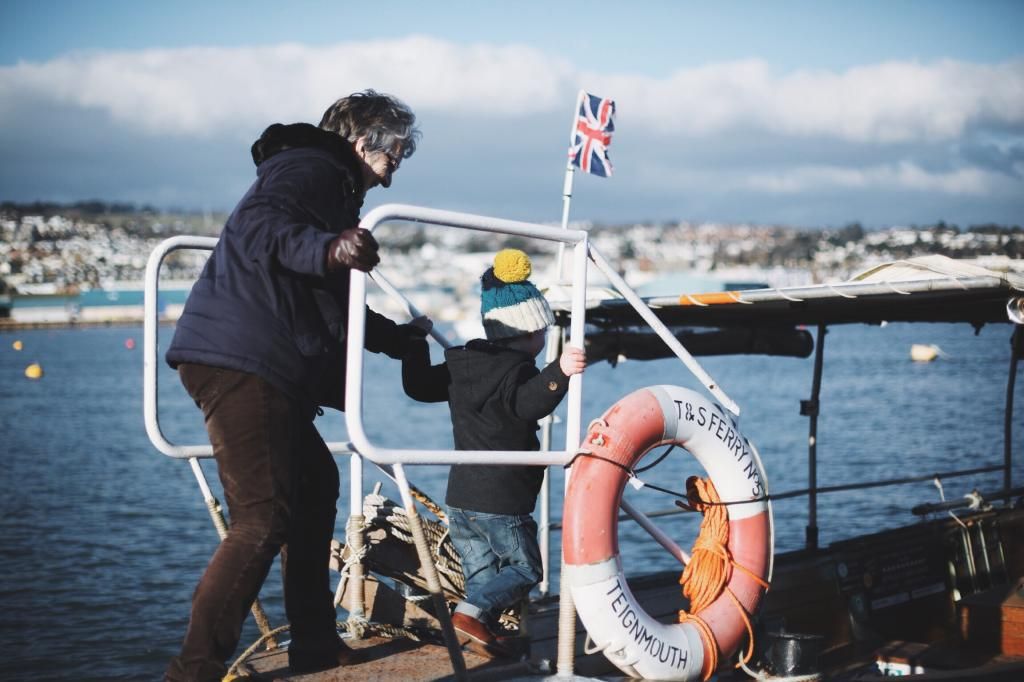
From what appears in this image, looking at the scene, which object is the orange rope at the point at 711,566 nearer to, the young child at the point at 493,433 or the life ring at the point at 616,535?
the life ring at the point at 616,535

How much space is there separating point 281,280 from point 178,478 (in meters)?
17.4

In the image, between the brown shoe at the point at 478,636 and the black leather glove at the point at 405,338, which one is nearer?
the brown shoe at the point at 478,636

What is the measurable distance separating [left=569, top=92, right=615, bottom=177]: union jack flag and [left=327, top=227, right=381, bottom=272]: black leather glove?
5.09m

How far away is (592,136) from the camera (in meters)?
7.96

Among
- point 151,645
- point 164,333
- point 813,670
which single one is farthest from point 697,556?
point 164,333

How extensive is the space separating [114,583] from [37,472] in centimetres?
1036

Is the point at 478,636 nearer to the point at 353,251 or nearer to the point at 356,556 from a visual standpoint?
the point at 356,556

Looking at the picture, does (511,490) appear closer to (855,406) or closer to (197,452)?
(197,452)

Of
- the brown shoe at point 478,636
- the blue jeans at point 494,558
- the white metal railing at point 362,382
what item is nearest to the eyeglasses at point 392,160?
the white metal railing at point 362,382

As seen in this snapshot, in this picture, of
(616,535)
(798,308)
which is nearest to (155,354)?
(616,535)

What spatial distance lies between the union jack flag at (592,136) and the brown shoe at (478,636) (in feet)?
15.0

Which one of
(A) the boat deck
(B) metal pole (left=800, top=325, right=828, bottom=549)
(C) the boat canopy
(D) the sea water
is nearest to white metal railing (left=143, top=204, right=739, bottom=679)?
(A) the boat deck

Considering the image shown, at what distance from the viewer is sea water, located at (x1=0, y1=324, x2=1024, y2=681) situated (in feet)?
34.4

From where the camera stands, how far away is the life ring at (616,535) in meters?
3.81
